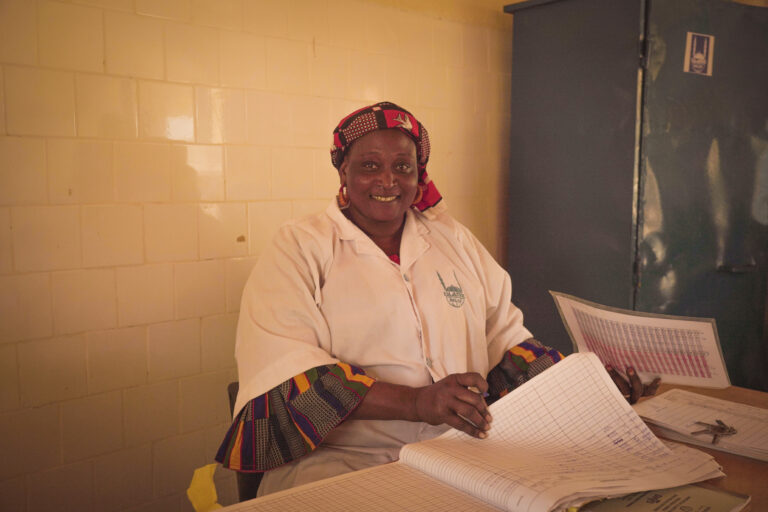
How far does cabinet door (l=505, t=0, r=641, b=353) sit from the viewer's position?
109 inches

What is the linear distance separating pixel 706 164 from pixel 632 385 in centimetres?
174

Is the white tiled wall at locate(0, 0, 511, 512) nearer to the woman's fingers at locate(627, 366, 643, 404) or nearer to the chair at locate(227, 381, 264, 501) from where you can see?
the chair at locate(227, 381, 264, 501)

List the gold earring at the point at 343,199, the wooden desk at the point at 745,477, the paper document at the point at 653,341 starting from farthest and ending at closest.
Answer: the gold earring at the point at 343,199, the paper document at the point at 653,341, the wooden desk at the point at 745,477

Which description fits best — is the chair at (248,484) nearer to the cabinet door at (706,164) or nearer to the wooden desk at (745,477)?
the wooden desk at (745,477)

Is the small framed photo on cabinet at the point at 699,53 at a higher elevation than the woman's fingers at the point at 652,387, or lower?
higher

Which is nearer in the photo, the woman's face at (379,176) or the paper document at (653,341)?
the paper document at (653,341)

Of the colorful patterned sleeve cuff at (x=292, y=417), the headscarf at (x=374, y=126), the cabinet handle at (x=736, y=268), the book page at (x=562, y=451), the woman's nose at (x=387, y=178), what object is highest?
the headscarf at (x=374, y=126)

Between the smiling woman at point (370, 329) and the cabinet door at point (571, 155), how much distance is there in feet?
3.50

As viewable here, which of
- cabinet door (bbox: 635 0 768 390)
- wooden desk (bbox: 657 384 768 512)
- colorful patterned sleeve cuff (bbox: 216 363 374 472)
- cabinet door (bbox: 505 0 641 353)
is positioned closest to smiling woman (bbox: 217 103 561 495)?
colorful patterned sleeve cuff (bbox: 216 363 374 472)

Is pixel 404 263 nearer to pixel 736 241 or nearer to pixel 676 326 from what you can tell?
pixel 676 326

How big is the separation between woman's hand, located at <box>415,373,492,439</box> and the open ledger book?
0.06 ft

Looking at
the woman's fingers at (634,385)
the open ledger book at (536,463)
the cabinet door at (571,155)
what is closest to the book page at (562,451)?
the open ledger book at (536,463)

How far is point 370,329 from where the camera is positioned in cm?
170

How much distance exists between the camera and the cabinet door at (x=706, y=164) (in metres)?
2.76
